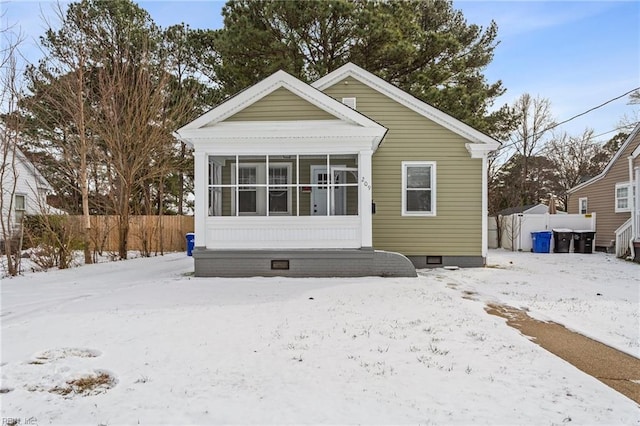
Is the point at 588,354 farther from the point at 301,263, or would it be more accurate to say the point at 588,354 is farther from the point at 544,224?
the point at 544,224

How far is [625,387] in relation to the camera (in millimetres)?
3596

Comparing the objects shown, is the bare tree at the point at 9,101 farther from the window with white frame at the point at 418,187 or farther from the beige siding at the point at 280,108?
the window with white frame at the point at 418,187

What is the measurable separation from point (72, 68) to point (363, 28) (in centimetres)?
1058

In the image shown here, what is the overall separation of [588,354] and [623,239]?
1223 cm

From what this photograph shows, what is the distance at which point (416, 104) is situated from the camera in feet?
37.0

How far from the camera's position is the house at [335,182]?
918cm

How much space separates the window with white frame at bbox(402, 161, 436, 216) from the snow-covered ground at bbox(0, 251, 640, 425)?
364 centimetres

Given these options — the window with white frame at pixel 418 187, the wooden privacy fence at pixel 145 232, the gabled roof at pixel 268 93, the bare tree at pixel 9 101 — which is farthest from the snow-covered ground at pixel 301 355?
the wooden privacy fence at pixel 145 232

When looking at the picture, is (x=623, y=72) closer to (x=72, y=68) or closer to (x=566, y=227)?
(x=566, y=227)

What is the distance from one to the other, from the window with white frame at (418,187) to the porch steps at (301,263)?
2500 mm

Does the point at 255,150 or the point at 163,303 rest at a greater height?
the point at 255,150

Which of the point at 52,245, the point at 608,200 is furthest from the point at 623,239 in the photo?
the point at 52,245

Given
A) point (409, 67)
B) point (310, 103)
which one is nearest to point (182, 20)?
point (409, 67)

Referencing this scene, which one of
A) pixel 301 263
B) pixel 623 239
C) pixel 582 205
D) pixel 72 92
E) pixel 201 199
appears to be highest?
pixel 72 92
